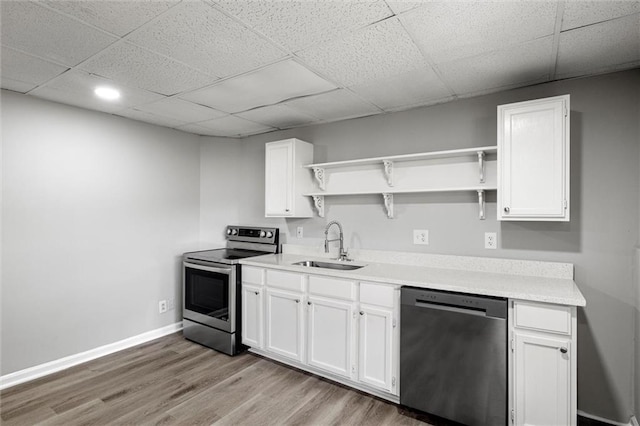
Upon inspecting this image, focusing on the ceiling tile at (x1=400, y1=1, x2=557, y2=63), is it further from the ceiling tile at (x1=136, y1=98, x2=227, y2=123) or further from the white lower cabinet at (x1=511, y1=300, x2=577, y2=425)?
the ceiling tile at (x1=136, y1=98, x2=227, y2=123)

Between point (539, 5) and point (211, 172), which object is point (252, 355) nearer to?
point (211, 172)

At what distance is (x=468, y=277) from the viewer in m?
2.31

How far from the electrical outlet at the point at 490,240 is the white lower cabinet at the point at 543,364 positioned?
2.22ft

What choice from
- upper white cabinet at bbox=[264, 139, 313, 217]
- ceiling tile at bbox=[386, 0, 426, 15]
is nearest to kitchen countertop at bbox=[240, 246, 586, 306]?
upper white cabinet at bbox=[264, 139, 313, 217]

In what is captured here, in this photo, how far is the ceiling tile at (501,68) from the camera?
1.90 metres

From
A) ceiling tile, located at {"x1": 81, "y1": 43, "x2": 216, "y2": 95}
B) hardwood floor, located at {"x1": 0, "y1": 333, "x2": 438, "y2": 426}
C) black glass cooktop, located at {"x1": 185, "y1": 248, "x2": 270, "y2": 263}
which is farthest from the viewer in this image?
black glass cooktop, located at {"x1": 185, "y1": 248, "x2": 270, "y2": 263}

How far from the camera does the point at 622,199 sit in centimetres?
213

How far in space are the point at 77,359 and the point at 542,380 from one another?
3474 mm

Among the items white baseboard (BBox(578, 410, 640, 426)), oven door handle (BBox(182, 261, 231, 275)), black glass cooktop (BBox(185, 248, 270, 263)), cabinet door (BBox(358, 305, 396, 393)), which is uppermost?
black glass cooktop (BBox(185, 248, 270, 263))

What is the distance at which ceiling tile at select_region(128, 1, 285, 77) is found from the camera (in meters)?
1.59

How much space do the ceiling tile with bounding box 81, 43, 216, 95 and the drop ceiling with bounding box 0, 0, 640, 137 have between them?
0.04 ft

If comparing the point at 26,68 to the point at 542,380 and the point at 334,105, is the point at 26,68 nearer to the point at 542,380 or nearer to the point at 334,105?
the point at 334,105

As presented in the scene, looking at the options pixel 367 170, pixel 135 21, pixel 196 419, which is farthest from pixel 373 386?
pixel 135 21

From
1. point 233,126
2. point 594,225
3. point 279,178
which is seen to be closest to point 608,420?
point 594,225
